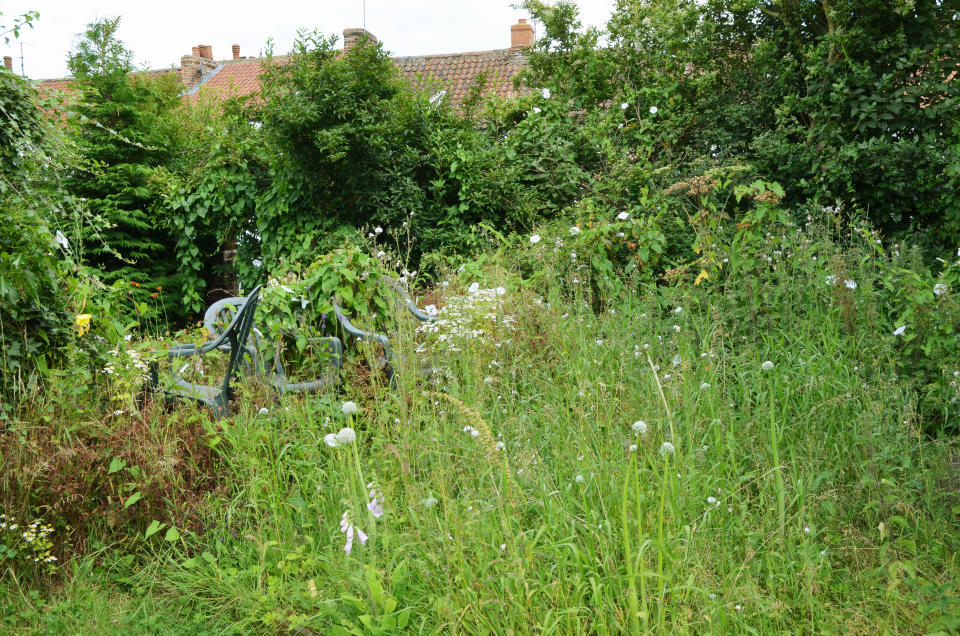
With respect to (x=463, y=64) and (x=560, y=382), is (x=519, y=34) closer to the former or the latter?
(x=463, y=64)

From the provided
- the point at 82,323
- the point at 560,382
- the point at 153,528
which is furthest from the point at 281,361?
the point at 560,382

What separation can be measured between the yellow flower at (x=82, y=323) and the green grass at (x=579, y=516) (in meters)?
0.61

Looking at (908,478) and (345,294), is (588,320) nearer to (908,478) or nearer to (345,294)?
(345,294)

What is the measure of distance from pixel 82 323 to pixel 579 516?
2.46 meters

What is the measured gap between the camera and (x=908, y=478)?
2.53 metres

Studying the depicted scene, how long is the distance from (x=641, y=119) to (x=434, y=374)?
Result: 4.17 metres

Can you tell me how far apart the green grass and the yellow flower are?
0.61 meters

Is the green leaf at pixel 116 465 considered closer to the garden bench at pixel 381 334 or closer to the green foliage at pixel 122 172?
the garden bench at pixel 381 334

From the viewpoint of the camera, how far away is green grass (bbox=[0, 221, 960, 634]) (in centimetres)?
189

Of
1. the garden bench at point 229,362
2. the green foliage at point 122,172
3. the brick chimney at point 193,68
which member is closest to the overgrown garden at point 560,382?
the garden bench at point 229,362

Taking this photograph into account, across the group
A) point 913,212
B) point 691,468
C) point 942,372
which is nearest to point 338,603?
point 691,468

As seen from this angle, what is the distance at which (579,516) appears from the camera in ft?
7.48

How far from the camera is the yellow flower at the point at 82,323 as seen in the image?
313 centimetres

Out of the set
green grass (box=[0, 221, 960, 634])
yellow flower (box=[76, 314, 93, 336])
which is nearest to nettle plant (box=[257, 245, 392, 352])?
green grass (box=[0, 221, 960, 634])
